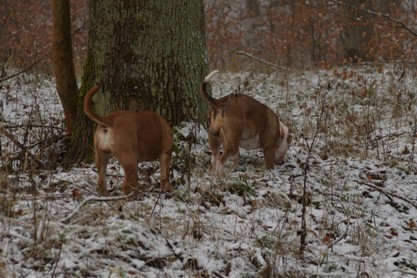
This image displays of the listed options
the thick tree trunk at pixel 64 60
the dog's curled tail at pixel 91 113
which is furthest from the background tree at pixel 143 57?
the dog's curled tail at pixel 91 113

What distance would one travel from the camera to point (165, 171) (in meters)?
5.94

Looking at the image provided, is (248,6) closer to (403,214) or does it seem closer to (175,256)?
(403,214)

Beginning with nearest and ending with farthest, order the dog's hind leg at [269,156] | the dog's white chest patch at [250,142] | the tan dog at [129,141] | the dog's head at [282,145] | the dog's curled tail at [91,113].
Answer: the dog's curled tail at [91,113], the tan dog at [129,141], the dog's white chest patch at [250,142], the dog's hind leg at [269,156], the dog's head at [282,145]

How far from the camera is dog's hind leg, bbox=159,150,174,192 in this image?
19.4 feet

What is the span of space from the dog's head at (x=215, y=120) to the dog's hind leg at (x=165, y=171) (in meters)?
0.85

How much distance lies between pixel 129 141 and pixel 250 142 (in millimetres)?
2006

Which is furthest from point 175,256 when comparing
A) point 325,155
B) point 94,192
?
point 325,155

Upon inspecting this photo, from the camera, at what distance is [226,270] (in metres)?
4.47

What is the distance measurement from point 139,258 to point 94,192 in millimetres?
1451

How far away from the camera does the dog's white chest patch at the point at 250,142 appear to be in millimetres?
7035

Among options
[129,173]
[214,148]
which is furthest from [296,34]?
[129,173]

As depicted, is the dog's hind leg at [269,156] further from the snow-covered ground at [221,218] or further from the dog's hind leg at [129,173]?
the dog's hind leg at [129,173]

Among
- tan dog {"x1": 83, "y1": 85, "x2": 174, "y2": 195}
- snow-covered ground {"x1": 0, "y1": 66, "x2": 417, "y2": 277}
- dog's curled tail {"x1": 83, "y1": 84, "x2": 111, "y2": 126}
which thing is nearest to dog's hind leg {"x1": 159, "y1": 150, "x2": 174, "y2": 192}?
tan dog {"x1": 83, "y1": 85, "x2": 174, "y2": 195}

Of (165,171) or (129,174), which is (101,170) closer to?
(129,174)
